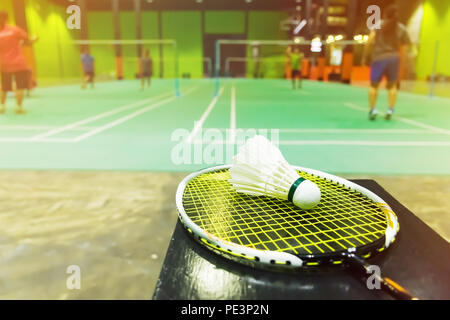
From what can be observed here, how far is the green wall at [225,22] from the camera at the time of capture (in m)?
26.3

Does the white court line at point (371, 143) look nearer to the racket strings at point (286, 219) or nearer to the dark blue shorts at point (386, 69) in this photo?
the dark blue shorts at point (386, 69)

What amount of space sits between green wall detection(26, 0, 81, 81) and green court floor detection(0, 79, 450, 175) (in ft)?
35.9

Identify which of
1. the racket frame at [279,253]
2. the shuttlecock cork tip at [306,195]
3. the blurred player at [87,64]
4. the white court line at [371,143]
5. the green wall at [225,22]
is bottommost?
the white court line at [371,143]

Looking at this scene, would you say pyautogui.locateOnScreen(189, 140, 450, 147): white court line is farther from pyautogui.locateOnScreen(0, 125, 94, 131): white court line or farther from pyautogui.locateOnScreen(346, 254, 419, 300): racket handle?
pyautogui.locateOnScreen(346, 254, 419, 300): racket handle

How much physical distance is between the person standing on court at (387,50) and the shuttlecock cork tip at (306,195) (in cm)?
602

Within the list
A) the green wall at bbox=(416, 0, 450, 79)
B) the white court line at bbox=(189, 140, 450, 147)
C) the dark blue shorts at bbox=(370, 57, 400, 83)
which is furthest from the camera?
the green wall at bbox=(416, 0, 450, 79)

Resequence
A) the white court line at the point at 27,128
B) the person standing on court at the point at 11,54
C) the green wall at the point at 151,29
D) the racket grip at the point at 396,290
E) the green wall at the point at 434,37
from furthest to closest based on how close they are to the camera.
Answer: the green wall at the point at 151,29 < the green wall at the point at 434,37 < the person standing on court at the point at 11,54 < the white court line at the point at 27,128 < the racket grip at the point at 396,290

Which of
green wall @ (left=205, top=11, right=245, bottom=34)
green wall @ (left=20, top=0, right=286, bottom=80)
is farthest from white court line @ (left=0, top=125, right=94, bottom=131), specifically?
green wall @ (left=205, top=11, right=245, bottom=34)

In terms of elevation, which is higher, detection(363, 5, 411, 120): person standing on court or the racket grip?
detection(363, 5, 411, 120): person standing on court

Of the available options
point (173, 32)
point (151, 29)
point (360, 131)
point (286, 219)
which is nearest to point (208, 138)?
point (360, 131)

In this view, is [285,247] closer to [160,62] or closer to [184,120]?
[184,120]

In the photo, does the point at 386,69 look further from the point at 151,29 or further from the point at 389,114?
the point at 151,29

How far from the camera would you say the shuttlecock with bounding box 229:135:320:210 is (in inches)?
50.7

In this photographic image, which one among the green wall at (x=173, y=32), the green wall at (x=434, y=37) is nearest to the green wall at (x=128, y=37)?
the green wall at (x=173, y=32)
